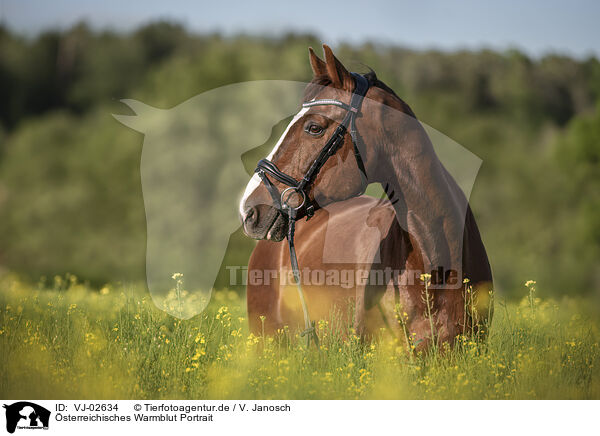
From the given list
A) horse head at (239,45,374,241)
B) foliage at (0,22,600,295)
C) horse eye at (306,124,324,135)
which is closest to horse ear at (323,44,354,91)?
horse head at (239,45,374,241)

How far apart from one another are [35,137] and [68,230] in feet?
11.7

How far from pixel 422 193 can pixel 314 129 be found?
2.72ft

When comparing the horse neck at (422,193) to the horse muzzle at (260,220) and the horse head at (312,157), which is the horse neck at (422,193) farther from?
the horse muzzle at (260,220)

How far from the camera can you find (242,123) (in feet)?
44.1

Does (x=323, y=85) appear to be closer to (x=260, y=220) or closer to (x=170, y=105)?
(x=260, y=220)

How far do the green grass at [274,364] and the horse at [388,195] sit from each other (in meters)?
0.22

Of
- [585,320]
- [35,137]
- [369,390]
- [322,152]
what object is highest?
[35,137]

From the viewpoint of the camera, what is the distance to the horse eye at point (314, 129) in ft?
10.2

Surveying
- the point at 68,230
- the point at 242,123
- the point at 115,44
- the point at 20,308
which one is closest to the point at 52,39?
the point at 115,44

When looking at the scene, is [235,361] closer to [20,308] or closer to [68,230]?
[20,308]

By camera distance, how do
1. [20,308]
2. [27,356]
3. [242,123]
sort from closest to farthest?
1. [27,356]
2. [20,308]
3. [242,123]

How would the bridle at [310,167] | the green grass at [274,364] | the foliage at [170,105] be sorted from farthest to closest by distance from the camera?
the foliage at [170,105]
the green grass at [274,364]
the bridle at [310,167]
